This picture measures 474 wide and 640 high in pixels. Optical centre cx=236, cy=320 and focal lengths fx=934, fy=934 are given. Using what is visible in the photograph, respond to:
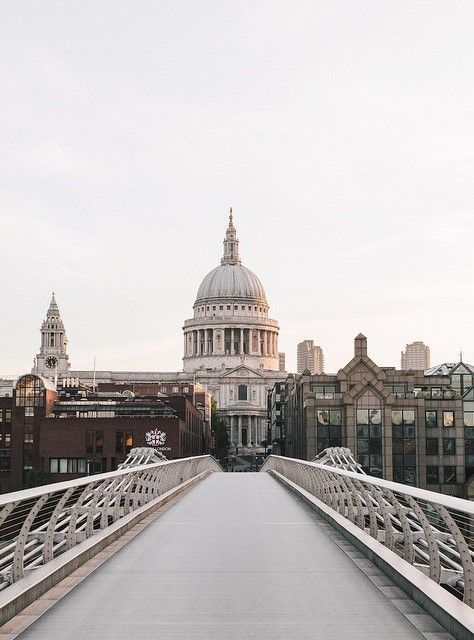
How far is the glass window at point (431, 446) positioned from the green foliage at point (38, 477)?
36.8 meters

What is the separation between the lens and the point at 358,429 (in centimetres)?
7106

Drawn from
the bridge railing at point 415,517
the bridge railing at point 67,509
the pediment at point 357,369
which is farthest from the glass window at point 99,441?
the bridge railing at point 415,517

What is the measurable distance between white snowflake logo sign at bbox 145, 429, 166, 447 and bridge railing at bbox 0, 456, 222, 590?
56.6m

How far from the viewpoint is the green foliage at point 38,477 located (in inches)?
3494

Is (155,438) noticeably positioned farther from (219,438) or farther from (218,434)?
(218,434)

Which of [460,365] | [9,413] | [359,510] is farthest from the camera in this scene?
[9,413]

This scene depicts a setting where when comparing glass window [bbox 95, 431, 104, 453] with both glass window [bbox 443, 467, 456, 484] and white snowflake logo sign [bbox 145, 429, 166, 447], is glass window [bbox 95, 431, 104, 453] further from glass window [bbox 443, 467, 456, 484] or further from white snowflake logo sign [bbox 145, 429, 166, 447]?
glass window [bbox 443, 467, 456, 484]

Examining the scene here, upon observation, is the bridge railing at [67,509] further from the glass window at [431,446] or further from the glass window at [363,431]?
the glass window at [431,446]

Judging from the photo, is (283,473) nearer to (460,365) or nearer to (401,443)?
(401,443)

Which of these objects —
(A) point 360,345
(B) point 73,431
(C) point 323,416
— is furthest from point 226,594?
(B) point 73,431

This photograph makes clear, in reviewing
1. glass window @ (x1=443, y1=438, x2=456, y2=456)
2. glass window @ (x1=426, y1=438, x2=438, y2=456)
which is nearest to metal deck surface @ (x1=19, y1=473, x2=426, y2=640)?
glass window @ (x1=426, y1=438, x2=438, y2=456)

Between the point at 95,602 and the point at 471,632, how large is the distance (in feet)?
14.1

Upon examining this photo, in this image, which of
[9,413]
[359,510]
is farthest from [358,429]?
[359,510]

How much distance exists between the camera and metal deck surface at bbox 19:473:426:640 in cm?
887
